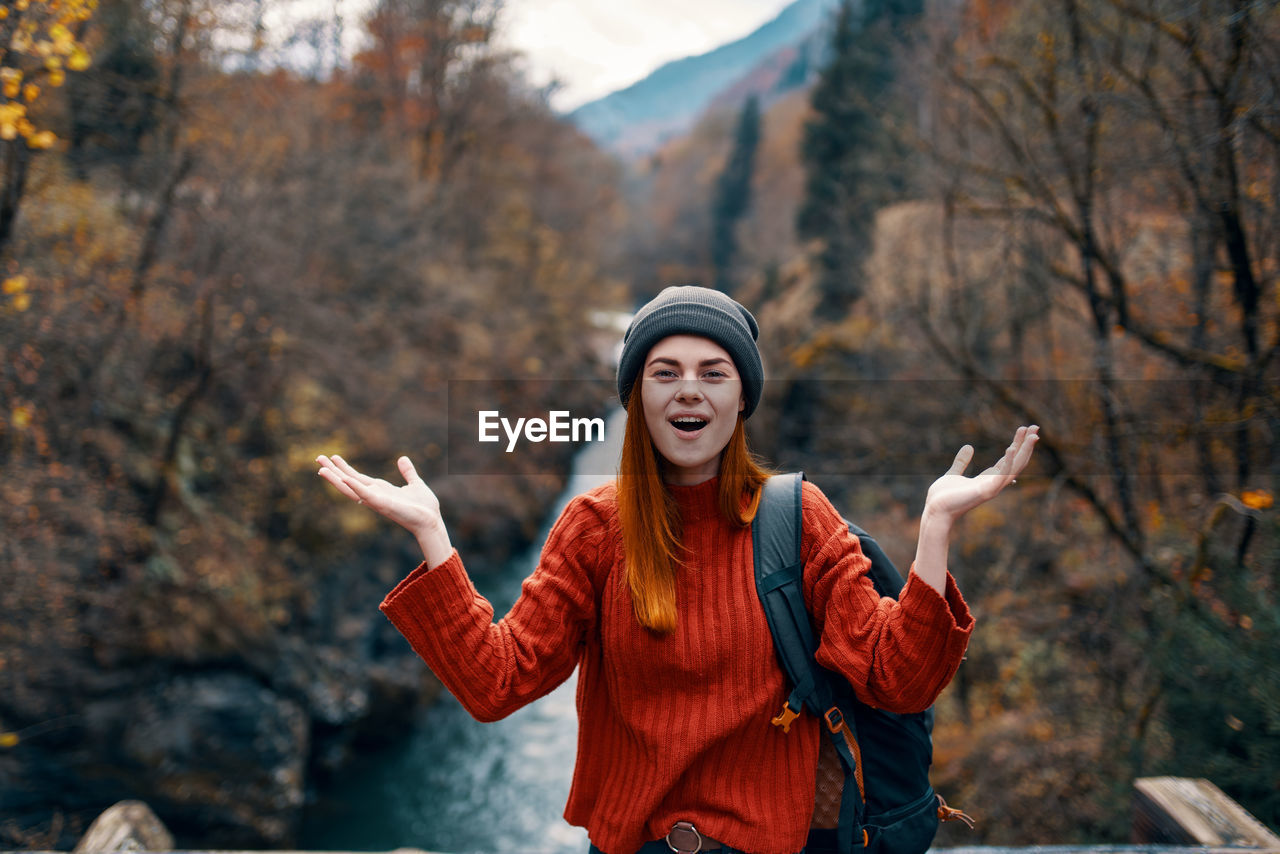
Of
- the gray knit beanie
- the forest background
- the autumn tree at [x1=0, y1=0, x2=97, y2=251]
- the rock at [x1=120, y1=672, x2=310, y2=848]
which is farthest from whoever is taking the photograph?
the rock at [x1=120, y1=672, x2=310, y2=848]

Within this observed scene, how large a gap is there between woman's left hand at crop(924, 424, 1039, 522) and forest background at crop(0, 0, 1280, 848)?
257cm

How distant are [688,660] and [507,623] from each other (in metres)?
0.37

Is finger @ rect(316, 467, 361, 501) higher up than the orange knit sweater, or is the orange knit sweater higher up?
finger @ rect(316, 467, 361, 501)

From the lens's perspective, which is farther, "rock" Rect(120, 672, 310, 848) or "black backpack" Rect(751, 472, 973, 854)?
"rock" Rect(120, 672, 310, 848)

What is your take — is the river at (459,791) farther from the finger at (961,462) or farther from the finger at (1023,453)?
the finger at (1023,453)

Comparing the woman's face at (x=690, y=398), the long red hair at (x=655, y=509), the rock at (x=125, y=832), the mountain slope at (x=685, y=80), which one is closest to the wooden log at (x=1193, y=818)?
the long red hair at (x=655, y=509)

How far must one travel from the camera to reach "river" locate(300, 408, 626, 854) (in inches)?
344

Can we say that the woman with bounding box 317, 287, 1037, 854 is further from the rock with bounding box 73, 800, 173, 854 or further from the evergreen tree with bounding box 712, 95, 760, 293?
the evergreen tree with bounding box 712, 95, 760, 293

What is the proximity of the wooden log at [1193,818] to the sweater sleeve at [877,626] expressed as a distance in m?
1.36

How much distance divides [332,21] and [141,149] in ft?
12.1

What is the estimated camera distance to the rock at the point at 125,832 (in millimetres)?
2439

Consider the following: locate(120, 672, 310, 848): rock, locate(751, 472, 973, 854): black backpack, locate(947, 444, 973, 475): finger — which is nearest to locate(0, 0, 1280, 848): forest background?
locate(120, 672, 310, 848): rock

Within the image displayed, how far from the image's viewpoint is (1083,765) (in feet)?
18.0

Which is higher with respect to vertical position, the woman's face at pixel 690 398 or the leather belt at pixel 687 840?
the woman's face at pixel 690 398
